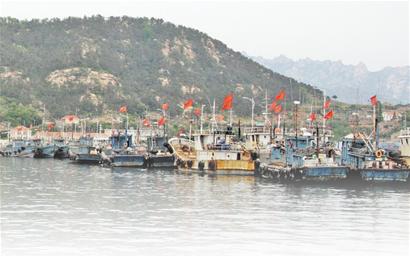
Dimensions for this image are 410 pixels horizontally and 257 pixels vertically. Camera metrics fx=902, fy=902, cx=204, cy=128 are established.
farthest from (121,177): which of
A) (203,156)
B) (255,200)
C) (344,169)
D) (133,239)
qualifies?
(133,239)

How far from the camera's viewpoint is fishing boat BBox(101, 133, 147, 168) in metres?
107

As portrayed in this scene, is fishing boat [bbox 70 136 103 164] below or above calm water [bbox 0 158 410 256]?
above

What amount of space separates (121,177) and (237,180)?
12333mm

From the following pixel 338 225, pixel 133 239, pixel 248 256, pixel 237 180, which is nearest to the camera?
pixel 248 256

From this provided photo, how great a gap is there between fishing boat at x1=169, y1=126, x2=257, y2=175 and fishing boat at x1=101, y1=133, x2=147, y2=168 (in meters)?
7.85

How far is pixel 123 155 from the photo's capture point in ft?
359

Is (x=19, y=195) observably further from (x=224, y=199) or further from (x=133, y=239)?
(x=133, y=239)

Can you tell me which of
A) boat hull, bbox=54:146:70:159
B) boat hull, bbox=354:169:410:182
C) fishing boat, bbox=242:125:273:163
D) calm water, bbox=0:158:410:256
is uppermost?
fishing boat, bbox=242:125:273:163

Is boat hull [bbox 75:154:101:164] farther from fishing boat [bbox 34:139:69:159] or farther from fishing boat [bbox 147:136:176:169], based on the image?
fishing boat [bbox 34:139:69:159]

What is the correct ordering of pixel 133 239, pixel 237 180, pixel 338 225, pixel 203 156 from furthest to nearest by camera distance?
pixel 203 156 < pixel 237 180 < pixel 338 225 < pixel 133 239

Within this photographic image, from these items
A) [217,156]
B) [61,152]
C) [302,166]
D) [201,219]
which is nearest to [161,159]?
[217,156]

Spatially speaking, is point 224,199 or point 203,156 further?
point 203,156

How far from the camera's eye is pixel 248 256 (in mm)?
36531

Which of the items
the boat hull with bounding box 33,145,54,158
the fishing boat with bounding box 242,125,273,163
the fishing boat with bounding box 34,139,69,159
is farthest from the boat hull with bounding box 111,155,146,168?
the boat hull with bounding box 33,145,54,158
